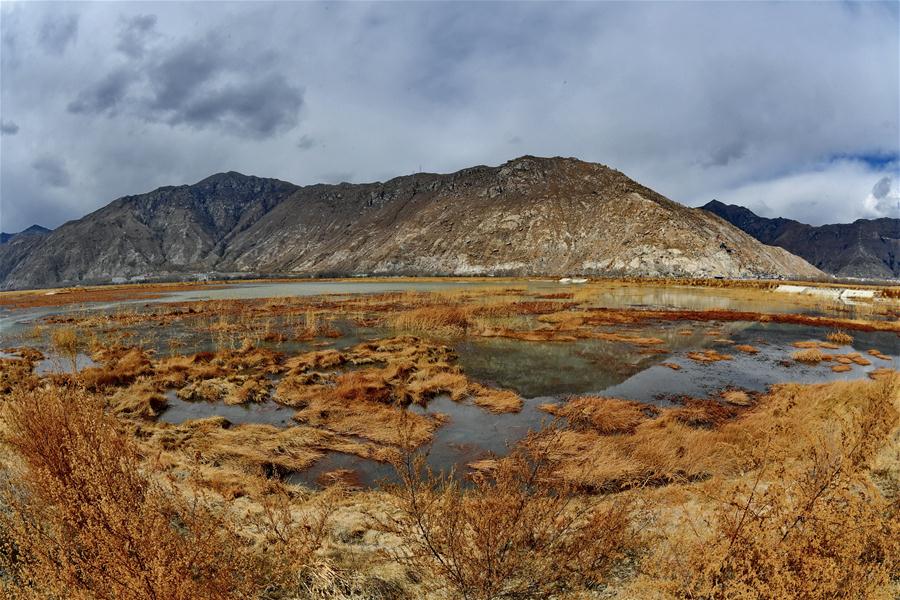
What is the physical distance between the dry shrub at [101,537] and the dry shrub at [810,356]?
23676mm

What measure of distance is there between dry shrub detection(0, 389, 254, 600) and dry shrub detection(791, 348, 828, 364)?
23676mm

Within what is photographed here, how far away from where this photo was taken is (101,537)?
328cm

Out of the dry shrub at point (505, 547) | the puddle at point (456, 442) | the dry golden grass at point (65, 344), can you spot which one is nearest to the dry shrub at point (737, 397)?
the puddle at point (456, 442)

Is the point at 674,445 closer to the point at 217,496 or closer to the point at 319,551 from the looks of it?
the point at 319,551

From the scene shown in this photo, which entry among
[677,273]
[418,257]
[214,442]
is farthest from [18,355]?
[418,257]

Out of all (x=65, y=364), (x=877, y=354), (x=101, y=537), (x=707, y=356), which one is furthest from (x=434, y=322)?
(x=101, y=537)

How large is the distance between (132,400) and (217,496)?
9.24m

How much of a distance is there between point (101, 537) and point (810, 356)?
2518 centimetres

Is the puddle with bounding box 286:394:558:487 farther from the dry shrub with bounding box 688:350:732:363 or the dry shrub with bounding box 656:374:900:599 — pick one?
the dry shrub with bounding box 688:350:732:363

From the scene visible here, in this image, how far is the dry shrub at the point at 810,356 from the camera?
18798 mm

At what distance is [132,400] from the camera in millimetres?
13305

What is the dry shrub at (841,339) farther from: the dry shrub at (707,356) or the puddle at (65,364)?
the puddle at (65,364)

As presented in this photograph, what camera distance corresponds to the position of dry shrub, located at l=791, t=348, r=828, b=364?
18.8m

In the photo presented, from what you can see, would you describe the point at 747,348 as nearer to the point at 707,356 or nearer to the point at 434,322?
the point at 707,356
